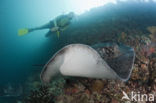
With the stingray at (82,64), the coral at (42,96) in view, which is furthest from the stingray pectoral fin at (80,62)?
the coral at (42,96)

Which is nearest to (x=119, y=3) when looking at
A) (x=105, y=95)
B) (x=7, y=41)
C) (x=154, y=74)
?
(x=154, y=74)

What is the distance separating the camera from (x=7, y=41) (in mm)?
30250

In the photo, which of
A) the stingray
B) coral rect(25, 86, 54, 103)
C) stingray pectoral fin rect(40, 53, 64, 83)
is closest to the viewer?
the stingray

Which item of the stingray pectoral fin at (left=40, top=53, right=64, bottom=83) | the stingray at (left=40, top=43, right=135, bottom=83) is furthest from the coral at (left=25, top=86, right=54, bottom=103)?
the stingray at (left=40, top=43, right=135, bottom=83)

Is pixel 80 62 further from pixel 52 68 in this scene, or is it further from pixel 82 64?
pixel 52 68

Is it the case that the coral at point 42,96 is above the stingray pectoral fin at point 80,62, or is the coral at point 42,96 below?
below

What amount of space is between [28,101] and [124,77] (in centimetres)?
298

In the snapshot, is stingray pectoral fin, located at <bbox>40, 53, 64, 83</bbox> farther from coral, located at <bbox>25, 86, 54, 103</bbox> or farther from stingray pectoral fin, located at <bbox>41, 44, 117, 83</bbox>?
coral, located at <bbox>25, 86, 54, 103</bbox>

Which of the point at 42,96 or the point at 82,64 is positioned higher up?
the point at 82,64

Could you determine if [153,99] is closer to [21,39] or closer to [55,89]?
[55,89]

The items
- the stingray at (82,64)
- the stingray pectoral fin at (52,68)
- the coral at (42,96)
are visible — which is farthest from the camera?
the coral at (42,96)

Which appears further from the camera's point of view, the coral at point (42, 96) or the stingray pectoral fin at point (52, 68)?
the coral at point (42, 96)

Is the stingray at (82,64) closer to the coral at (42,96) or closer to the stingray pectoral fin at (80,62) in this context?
the stingray pectoral fin at (80,62)

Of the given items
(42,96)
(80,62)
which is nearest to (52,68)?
(80,62)
